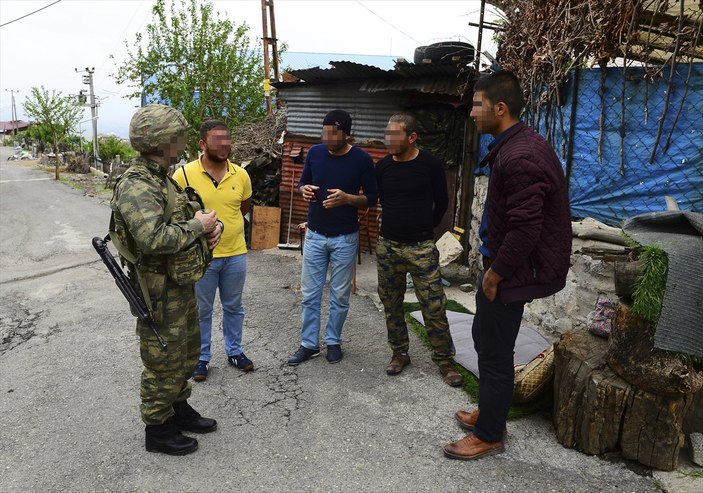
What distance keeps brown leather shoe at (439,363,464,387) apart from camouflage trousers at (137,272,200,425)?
197cm

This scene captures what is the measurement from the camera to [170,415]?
3.02m

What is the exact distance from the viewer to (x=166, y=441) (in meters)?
3.04

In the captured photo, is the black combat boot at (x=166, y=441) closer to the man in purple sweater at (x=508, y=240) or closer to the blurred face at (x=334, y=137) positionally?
the man in purple sweater at (x=508, y=240)

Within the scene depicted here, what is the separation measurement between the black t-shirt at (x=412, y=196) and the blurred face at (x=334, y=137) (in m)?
0.39

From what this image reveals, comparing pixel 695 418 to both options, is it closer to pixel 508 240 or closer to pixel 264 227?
pixel 508 240

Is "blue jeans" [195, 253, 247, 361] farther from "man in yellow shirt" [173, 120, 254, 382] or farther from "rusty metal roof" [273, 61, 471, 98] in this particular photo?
"rusty metal roof" [273, 61, 471, 98]

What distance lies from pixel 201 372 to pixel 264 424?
85 cm

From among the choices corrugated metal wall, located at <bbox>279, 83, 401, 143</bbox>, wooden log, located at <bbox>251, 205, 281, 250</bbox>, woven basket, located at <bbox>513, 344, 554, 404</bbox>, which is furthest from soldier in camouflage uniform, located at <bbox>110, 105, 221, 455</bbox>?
wooden log, located at <bbox>251, 205, 281, 250</bbox>

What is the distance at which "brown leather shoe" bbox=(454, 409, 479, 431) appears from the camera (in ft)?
11.0

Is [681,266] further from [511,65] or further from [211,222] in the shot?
[511,65]

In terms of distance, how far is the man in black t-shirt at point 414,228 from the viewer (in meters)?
3.87

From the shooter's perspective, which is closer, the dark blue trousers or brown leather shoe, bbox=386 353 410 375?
the dark blue trousers

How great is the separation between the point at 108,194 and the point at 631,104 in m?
18.1

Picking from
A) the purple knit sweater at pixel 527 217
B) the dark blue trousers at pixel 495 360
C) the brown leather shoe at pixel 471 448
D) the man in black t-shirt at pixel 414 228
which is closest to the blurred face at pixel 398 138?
the man in black t-shirt at pixel 414 228
